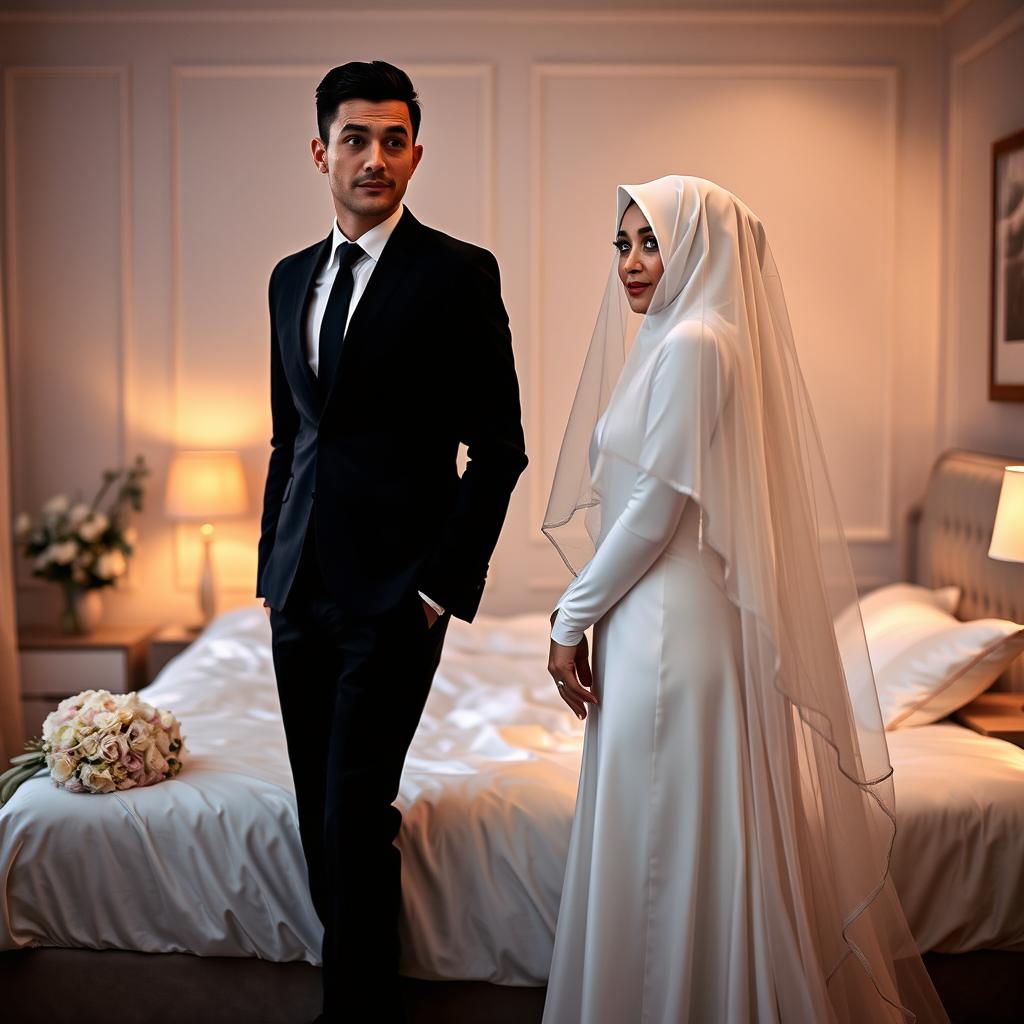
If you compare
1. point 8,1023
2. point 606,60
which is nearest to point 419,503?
point 8,1023

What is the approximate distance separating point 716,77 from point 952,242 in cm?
115

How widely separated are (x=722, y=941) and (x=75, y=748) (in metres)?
1.46

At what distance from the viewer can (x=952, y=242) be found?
4.61 meters

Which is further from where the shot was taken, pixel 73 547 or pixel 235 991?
pixel 73 547

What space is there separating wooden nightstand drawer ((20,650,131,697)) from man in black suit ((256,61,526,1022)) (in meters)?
2.49

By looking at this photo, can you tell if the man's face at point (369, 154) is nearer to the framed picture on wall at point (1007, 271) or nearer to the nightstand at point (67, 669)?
the framed picture on wall at point (1007, 271)

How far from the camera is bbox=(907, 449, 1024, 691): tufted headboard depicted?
11.7 ft

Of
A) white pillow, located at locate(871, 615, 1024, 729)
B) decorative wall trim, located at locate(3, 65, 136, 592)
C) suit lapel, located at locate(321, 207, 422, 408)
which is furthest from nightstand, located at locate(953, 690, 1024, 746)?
decorative wall trim, located at locate(3, 65, 136, 592)

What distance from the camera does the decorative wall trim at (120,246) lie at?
4.75 meters

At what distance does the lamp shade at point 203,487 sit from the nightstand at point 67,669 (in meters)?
0.57

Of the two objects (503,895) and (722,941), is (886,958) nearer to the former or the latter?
(722,941)

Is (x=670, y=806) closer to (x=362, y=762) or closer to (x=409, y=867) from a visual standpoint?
(x=362, y=762)

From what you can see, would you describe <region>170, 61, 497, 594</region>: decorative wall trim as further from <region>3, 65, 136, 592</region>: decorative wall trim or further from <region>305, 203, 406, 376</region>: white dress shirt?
<region>305, 203, 406, 376</region>: white dress shirt

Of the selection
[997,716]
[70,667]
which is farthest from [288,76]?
[997,716]
